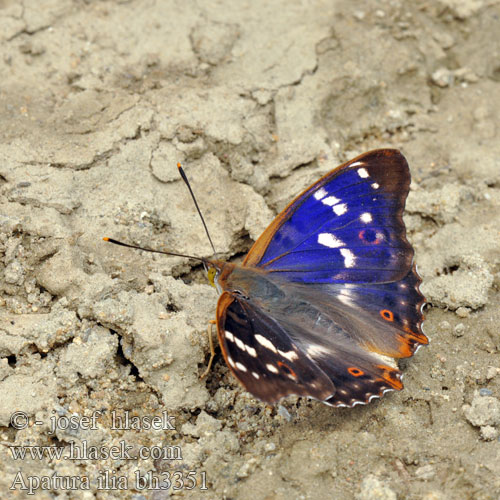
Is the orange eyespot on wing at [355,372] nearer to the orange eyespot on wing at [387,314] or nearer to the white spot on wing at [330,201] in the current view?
the orange eyespot on wing at [387,314]

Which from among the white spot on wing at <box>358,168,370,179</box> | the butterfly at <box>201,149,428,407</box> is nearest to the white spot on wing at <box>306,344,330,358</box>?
the butterfly at <box>201,149,428,407</box>

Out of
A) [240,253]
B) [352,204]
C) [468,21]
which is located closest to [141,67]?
[240,253]

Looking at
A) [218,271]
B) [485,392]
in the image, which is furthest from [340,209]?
[485,392]

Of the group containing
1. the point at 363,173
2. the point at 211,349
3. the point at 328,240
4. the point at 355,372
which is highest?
the point at 363,173

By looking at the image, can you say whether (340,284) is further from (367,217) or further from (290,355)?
(290,355)

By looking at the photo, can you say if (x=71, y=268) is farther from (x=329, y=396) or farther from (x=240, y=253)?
(x=329, y=396)

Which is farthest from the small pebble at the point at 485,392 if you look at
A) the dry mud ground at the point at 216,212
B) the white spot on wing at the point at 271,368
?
the white spot on wing at the point at 271,368

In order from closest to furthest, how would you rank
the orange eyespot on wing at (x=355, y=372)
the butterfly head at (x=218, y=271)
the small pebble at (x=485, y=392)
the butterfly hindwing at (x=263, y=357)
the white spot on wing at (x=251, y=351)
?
the butterfly hindwing at (x=263, y=357) < the white spot on wing at (x=251, y=351) < the orange eyespot on wing at (x=355, y=372) < the small pebble at (x=485, y=392) < the butterfly head at (x=218, y=271)
